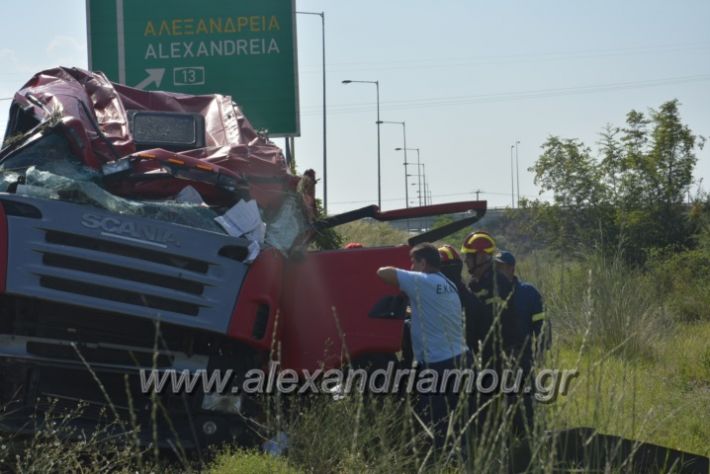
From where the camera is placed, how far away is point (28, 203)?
21.7 ft

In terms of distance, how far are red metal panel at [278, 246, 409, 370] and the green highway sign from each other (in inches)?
313

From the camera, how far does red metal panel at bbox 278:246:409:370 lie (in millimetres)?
7383

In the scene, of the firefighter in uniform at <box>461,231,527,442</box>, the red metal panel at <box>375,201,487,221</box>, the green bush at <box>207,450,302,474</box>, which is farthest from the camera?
the red metal panel at <box>375,201,487,221</box>

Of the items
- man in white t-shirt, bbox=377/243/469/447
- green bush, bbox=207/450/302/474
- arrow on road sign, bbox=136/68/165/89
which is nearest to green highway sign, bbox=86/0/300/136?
arrow on road sign, bbox=136/68/165/89

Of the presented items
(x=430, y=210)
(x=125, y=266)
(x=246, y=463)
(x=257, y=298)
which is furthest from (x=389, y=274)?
(x=125, y=266)

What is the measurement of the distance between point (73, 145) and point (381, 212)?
2386mm

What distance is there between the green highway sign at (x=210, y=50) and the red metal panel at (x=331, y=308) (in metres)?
7.95

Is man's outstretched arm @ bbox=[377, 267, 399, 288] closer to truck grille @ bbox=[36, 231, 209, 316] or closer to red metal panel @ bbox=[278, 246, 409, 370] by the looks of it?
red metal panel @ bbox=[278, 246, 409, 370]

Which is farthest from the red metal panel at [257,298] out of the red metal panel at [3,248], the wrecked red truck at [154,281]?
the red metal panel at [3,248]

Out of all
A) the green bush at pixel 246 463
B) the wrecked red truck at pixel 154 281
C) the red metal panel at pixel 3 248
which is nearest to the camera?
the green bush at pixel 246 463

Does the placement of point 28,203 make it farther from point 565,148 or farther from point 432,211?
point 565,148

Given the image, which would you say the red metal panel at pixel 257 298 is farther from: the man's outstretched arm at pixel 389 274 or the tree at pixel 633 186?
the tree at pixel 633 186

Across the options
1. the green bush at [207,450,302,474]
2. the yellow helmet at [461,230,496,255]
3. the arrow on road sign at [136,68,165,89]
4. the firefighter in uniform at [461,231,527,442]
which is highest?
the arrow on road sign at [136,68,165,89]

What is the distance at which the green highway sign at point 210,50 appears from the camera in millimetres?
15281
